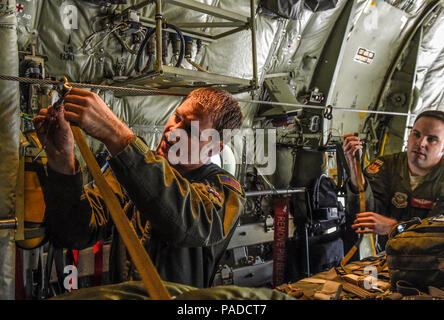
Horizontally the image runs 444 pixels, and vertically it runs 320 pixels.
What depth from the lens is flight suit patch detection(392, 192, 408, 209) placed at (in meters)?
2.96

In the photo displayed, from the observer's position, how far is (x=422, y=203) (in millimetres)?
2875

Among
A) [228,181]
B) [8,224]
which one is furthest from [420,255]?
[8,224]

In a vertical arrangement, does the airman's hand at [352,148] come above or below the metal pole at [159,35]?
below

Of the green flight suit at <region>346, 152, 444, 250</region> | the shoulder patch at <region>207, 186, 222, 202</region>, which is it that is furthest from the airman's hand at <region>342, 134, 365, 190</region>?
the shoulder patch at <region>207, 186, 222, 202</region>

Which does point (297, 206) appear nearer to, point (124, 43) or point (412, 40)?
point (124, 43)

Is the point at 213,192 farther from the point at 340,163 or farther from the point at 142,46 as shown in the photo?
the point at 340,163

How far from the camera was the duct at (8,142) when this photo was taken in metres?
1.49

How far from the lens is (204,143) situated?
1597mm

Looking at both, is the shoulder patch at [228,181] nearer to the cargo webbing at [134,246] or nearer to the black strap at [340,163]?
the cargo webbing at [134,246]

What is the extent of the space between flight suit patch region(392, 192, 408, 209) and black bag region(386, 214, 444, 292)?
1052 mm

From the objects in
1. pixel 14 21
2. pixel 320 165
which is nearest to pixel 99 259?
pixel 14 21

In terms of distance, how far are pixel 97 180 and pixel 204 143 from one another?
2.31 feet

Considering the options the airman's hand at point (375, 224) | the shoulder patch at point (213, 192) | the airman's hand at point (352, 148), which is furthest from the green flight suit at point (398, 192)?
the shoulder patch at point (213, 192)

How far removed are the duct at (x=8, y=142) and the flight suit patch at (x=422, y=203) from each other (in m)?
2.96
